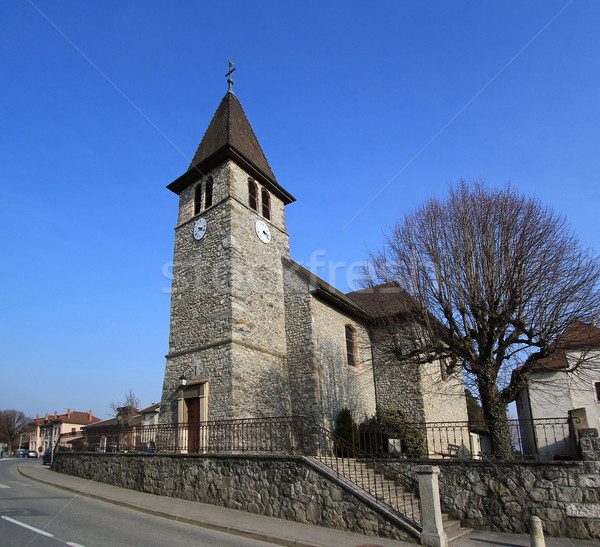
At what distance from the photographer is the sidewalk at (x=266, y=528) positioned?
296 inches

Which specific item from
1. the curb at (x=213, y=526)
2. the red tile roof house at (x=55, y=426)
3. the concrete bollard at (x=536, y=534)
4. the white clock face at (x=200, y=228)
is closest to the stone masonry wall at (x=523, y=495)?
the concrete bollard at (x=536, y=534)

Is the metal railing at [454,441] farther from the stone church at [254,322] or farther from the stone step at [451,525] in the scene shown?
the stone church at [254,322]

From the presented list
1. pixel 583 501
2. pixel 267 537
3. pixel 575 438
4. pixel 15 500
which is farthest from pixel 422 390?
pixel 15 500

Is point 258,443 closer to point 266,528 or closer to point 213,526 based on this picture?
point 213,526

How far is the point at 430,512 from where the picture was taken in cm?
743

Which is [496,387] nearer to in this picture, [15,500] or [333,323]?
[333,323]

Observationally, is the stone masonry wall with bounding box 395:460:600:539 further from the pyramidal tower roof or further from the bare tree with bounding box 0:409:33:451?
the bare tree with bounding box 0:409:33:451

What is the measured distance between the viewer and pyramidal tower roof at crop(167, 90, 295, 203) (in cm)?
1852

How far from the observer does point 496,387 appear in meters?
10.8

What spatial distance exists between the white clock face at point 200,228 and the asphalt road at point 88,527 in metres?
10.3

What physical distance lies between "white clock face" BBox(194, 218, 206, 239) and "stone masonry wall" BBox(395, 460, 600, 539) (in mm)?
12527

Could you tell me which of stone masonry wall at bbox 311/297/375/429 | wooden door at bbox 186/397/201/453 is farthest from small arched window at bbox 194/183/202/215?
wooden door at bbox 186/397/201/453

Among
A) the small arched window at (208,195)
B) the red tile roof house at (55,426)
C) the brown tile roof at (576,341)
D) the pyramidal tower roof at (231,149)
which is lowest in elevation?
the red tile roof house at (55,426)

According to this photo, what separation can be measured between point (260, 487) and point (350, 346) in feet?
34.6
